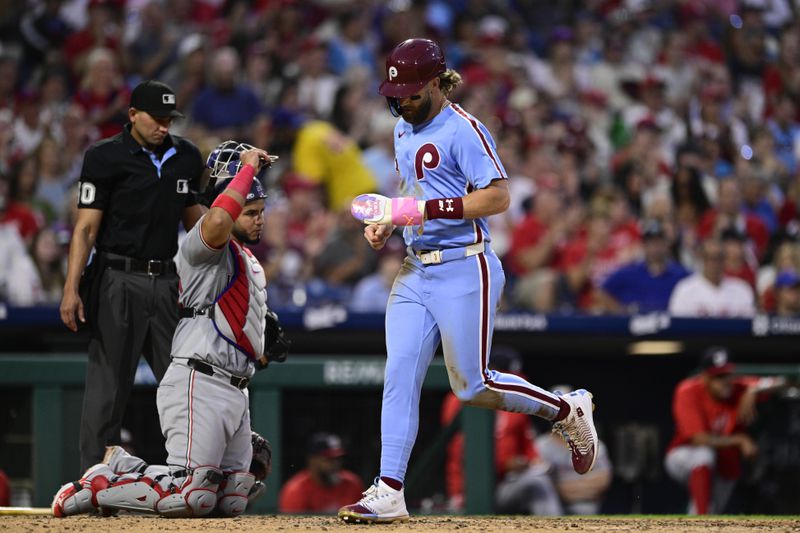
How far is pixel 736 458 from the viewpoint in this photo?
7.58 metres

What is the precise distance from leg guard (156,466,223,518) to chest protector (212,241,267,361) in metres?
0.46

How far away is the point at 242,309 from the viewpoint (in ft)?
15.0

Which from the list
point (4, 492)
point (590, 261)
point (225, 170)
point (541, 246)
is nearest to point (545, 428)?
point (590, 261)

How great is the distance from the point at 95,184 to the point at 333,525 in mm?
1644

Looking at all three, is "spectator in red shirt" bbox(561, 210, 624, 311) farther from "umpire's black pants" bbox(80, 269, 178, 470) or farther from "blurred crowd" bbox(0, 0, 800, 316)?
"umpire's black pants" bbox(80, 269, 178, 470)

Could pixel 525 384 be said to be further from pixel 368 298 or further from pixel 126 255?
pixel 368 298

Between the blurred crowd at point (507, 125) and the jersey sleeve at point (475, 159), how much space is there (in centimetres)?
344

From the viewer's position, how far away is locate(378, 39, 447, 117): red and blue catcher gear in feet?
14.4

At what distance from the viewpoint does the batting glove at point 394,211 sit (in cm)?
426

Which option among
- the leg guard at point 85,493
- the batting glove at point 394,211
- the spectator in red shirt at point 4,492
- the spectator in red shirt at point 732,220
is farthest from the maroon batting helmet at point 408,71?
the spectator in red shirt at point 732,220

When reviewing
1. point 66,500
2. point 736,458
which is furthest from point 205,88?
point 66,500

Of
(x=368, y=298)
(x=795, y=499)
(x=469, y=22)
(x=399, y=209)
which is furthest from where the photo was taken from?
(x=469, y=22)

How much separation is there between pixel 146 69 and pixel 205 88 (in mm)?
560

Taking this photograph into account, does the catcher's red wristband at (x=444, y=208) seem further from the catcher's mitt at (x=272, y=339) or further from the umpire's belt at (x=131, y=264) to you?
the umpire's belt at (x=131, y=264)
